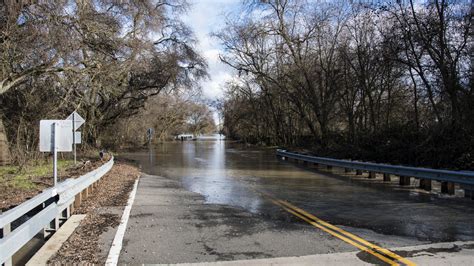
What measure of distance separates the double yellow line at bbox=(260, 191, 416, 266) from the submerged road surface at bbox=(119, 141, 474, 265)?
0.04ft

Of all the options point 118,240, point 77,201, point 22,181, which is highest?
point 22,181

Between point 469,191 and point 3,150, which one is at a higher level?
point 3,150

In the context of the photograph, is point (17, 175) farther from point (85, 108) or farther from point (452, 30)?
point (85, 108)

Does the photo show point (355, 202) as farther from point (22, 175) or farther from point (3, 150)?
point (3, 150)

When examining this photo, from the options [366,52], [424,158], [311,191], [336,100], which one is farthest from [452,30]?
[336,100]

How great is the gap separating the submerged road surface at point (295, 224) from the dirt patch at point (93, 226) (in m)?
0.45

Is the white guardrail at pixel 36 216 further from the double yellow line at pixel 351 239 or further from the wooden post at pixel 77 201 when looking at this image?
the double yellow line at pixel 351 239

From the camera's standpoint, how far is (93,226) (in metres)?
8.74

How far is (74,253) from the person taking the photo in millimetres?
6781

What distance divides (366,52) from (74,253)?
2615cm

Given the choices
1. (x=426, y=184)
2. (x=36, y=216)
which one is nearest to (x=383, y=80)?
(x=426, y=184)

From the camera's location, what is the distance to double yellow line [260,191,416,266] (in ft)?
21.4

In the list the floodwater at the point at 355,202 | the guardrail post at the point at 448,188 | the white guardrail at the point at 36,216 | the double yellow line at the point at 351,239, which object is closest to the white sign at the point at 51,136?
the white guardrail at the point at 36,216

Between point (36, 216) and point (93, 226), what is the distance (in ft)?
6.08
